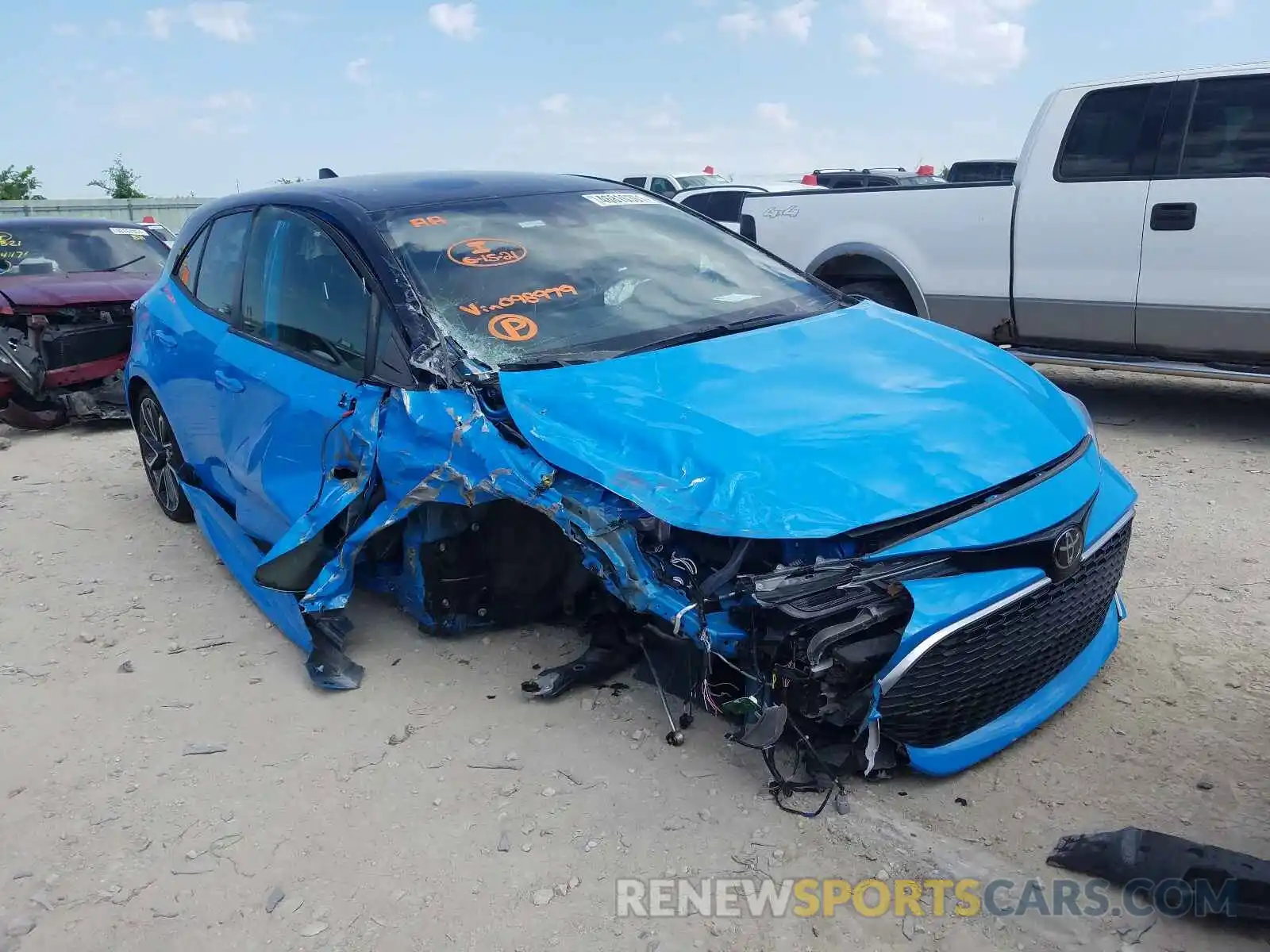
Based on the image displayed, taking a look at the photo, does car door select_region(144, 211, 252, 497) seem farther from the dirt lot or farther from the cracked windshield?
the cracked windshield

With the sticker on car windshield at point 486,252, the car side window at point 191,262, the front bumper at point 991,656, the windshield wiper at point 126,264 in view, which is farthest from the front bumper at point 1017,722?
the windshield wiper at point 126,264

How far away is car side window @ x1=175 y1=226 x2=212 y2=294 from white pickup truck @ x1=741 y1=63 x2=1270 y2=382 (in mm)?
4232

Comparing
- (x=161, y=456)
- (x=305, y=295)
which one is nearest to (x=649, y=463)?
(x=305, y=295)

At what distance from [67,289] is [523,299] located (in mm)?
5540

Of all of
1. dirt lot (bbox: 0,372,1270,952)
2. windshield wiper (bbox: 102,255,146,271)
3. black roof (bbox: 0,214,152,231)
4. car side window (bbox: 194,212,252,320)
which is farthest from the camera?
black roof (bbox: 0,214,152,231)

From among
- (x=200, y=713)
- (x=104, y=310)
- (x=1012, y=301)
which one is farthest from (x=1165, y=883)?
(x=104, y=310)

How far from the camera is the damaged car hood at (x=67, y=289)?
24.0 ft

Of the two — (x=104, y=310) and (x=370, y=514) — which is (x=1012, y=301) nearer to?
(x=370, y=514)

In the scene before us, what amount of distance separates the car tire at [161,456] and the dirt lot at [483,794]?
1.08 meters

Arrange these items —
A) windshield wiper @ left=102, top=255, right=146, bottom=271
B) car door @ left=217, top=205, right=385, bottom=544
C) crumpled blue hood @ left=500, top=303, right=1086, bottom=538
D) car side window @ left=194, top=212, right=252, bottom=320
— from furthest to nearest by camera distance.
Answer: windshield wiper @ left=102, top=255, right=146, bottom=271
car side window @ left=194, top=212, right=252, bottom=320
car door @ left=217, top=205, right=385, bottom=544
crumpled blue hood @ left=500, top=303, right=1086, bottom=538

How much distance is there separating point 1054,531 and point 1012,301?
13.9ft

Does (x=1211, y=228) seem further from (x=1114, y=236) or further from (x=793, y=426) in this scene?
(x=793, y=426)

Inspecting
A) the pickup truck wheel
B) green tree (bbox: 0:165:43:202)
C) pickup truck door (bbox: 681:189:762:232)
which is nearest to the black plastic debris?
the pickup truck wheel

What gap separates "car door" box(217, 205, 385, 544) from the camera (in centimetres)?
351
